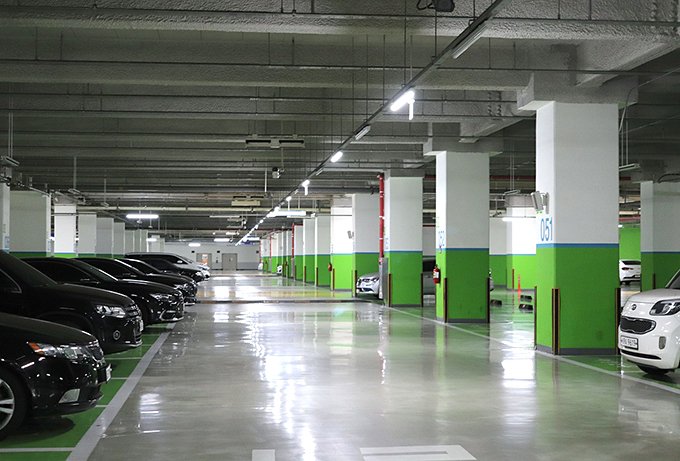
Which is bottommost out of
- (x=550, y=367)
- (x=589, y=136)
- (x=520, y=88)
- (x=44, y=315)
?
(x=550, y=367)

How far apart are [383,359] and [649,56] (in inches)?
206

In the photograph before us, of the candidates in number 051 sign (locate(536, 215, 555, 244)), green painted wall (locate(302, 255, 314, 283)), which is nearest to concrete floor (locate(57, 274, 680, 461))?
number 051 sign (locate(536, 215, 555, 244))

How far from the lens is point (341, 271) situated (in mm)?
31766

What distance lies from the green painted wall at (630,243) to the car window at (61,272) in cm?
3616

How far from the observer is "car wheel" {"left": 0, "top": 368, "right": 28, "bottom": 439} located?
580cm

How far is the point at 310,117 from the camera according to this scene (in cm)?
1493

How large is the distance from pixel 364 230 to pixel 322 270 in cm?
917

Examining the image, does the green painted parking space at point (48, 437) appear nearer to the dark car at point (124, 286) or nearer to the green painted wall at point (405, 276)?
the dark car at point (124, 286)

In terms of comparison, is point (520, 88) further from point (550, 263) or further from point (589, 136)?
point (550, 263)

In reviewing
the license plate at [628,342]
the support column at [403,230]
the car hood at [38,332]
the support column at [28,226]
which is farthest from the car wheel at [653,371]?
the support column at [28,226]

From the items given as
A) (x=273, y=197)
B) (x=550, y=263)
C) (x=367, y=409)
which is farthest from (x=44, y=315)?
(x=273, y=197)

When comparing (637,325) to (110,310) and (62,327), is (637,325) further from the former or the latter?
(62,327)

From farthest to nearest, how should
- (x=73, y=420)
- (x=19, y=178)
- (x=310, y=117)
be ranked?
(x=19, y=178)
(x=310, y=117)
(x=73, y=420)

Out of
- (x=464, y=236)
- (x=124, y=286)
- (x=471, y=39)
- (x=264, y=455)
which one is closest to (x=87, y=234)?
(x=464, y=236)
